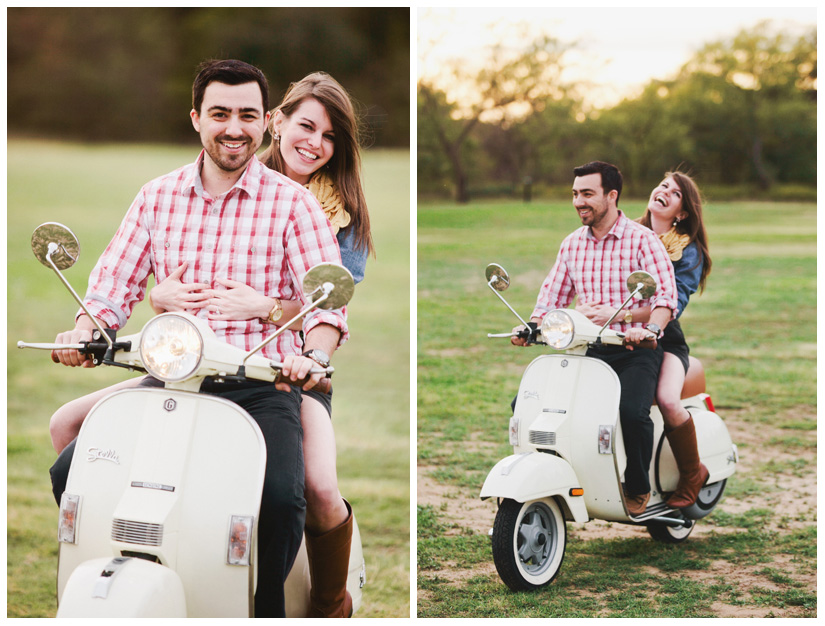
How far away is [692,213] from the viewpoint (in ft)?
11.7

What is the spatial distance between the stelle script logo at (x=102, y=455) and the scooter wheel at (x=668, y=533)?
7.41 feet

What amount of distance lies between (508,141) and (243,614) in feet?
7.96

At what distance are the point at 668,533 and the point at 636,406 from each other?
702 mm

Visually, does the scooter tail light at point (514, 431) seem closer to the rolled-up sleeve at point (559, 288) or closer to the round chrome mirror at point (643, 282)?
the rolled-up sleeve at point (559, 288)

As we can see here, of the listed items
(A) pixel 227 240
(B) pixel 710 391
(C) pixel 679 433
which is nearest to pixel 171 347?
(A) pixel 227 240

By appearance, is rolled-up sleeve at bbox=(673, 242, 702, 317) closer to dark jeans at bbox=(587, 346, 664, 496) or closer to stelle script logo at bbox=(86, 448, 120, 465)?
dark jeans at bbox=(587, 346, 664, 496)

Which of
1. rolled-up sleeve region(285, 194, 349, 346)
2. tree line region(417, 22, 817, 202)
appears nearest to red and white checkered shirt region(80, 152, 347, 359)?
rolled-up sleeve region(285, 194, 349, 346)

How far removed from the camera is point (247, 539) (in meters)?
1.99

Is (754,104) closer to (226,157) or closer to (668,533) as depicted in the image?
(668,533)

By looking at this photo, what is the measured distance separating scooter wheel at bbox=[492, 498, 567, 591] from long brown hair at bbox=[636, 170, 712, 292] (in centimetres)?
119

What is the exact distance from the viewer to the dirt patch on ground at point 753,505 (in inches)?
131

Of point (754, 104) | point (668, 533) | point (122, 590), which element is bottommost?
point (668, 533)

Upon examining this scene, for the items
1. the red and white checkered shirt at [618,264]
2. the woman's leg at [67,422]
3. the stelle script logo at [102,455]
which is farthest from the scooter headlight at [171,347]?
the red and white checkered shirt at [618,264]
